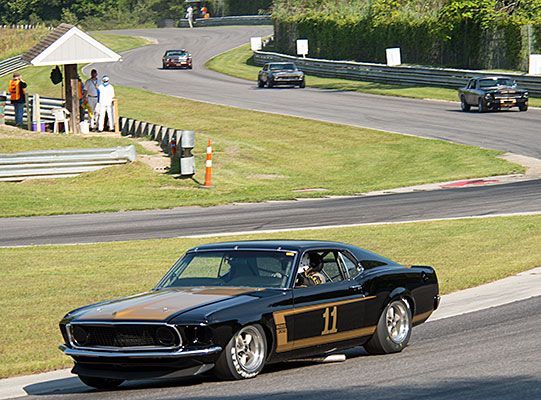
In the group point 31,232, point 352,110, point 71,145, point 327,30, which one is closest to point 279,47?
point 327,30

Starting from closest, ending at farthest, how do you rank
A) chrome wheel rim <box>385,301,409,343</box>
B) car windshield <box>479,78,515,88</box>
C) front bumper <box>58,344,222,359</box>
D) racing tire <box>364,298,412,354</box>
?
front bumper <box>58,344,222,359</box>, racing tire <box>364,298,412,354</box>, chrome wheel rim <box>385,301,409,343</box>, car windshield <box>479,78,515,88</box>

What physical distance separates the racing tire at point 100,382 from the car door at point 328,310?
1.54 meters

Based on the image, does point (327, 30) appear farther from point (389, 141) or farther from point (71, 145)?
point (71, 145)

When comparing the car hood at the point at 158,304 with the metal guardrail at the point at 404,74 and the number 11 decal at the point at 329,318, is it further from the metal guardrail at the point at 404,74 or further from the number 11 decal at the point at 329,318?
the metal guardrail at the point at 404,74

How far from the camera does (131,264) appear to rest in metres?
15.0

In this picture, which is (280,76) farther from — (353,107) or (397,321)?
(397,321)

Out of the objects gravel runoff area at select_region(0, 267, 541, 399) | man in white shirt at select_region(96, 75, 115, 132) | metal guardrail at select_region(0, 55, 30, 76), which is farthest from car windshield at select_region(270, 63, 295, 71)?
gravel runoff area at select_region(0, 267, 541, 399)

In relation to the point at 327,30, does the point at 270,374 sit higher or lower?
lower

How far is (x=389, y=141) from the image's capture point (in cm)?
3622

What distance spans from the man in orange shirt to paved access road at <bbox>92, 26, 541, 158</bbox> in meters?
13.5

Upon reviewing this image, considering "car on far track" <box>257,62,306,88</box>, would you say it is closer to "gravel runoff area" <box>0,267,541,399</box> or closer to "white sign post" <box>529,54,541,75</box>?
"white sign post" <box>529,54,541,75</box>

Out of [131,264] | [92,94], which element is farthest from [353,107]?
[131,264]

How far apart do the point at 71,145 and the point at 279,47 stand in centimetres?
5341

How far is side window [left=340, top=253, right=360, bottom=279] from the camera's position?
30.3ft
